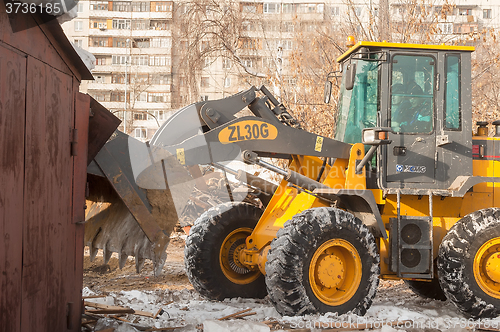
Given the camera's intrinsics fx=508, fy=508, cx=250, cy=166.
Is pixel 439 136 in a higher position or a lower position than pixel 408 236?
higher

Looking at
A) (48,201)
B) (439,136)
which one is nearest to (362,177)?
(439,136)

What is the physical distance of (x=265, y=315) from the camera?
5.77m

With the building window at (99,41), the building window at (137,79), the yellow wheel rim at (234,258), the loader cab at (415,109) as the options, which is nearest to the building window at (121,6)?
the building window at (99,41)

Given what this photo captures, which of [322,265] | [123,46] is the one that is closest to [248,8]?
[322,265]

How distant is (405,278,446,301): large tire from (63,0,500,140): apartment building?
13.6 feet

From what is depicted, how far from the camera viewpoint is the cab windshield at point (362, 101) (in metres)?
6.40

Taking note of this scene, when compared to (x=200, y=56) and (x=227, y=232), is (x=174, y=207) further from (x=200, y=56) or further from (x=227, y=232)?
(x=200, y=56)

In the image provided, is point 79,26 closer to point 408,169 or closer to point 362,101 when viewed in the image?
point 362,101

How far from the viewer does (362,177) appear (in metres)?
6.20

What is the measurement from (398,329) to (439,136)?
2482mm

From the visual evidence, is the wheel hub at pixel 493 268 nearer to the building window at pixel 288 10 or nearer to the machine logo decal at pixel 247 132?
the machine logo decal at pixel 247 132

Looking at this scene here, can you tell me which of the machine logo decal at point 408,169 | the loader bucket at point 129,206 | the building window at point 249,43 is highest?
the building window at point 249,43

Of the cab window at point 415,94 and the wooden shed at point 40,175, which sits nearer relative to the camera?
the wooden shed at point 40,175

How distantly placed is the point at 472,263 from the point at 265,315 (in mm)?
2463
